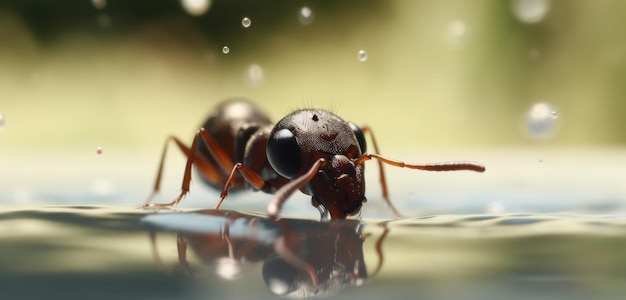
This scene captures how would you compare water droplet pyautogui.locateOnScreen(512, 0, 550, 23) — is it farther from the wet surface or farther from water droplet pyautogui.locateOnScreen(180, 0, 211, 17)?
the wet surface

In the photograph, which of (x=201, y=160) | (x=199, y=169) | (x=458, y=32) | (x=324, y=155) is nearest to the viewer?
(x=324, y=155)

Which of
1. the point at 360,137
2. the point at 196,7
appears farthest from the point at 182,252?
the point at 196,7

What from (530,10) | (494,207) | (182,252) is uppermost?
(530,10)

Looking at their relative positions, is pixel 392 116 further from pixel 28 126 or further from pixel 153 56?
pixel 28 126

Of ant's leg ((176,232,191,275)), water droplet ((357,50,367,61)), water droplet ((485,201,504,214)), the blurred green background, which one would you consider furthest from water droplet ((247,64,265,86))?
ant's leg ((176,232,191,275))

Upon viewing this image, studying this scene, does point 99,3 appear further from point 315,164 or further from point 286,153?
point 315,164

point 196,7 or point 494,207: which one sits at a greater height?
point 196,7
